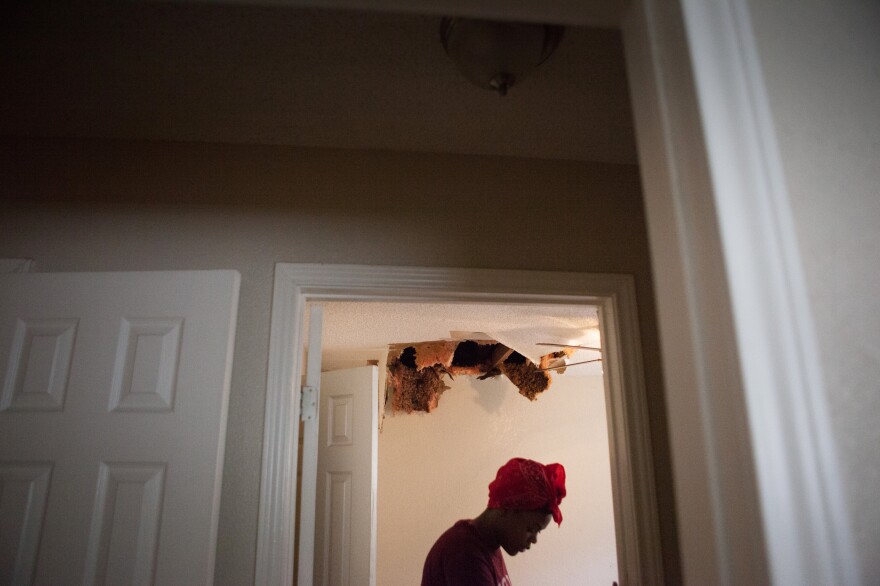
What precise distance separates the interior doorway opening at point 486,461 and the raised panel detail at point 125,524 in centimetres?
305

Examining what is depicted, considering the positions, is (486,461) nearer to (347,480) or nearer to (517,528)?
(347,480)

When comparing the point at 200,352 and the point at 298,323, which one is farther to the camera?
the point at 298,323

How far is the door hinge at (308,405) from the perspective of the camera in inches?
63.5

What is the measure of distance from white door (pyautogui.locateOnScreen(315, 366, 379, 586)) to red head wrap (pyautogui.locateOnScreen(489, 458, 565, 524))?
1107mm

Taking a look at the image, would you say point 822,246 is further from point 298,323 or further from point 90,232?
point 90,232

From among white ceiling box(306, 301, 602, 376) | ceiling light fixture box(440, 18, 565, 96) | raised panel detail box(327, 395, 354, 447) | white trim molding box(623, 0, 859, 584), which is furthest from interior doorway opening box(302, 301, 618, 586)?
white trim molding box(623, 0, 859, 584)

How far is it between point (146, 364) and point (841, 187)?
4.84 feet

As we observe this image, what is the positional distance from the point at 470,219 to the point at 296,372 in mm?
706

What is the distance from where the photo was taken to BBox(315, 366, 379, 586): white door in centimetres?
323

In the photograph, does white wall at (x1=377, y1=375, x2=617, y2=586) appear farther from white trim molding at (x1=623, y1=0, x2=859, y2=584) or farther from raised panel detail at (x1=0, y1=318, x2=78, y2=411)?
white trim molding at (x1=623, y1=0, x2=859, y2=584)

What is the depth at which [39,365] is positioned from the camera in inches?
54.7

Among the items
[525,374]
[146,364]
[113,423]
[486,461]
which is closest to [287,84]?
[146,364]

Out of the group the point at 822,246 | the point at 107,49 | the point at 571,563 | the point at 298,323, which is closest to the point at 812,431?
the point at 822,246

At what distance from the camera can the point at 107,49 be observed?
1290 mm
